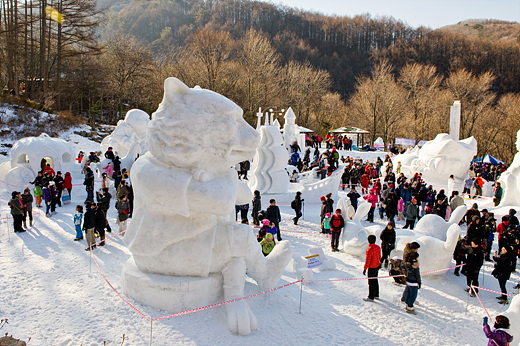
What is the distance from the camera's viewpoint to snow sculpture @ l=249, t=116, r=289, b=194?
14.8 metres

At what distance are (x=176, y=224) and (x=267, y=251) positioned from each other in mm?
3064

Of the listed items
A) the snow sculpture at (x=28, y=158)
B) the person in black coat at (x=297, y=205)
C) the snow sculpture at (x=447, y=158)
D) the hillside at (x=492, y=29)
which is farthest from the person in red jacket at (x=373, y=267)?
the hillside at (x=492, y=29)

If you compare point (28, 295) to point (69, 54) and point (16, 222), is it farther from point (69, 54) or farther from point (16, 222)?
point (69, 54)

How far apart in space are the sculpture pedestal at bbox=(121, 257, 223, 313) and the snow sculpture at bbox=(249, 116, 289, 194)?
351 inches

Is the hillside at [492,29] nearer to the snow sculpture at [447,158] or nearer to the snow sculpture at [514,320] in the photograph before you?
the snow sculpture at [447,158]

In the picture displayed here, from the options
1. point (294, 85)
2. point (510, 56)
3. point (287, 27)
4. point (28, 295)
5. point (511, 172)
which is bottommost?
point (28, 295)

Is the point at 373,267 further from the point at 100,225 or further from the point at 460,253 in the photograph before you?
the point at 100,225

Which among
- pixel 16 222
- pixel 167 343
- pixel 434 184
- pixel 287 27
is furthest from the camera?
pixel 287 27

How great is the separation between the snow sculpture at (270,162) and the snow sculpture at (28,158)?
7.77m

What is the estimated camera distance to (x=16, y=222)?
1011cm

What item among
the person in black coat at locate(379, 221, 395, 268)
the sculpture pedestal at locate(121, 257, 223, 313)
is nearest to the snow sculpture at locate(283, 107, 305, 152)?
the person in black coat at locate(379, 221, 395, 268)

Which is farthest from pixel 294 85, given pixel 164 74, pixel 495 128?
pixel 495 128

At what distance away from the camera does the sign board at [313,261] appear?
8.34 meters

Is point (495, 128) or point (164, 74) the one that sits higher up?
point (164, 74)
